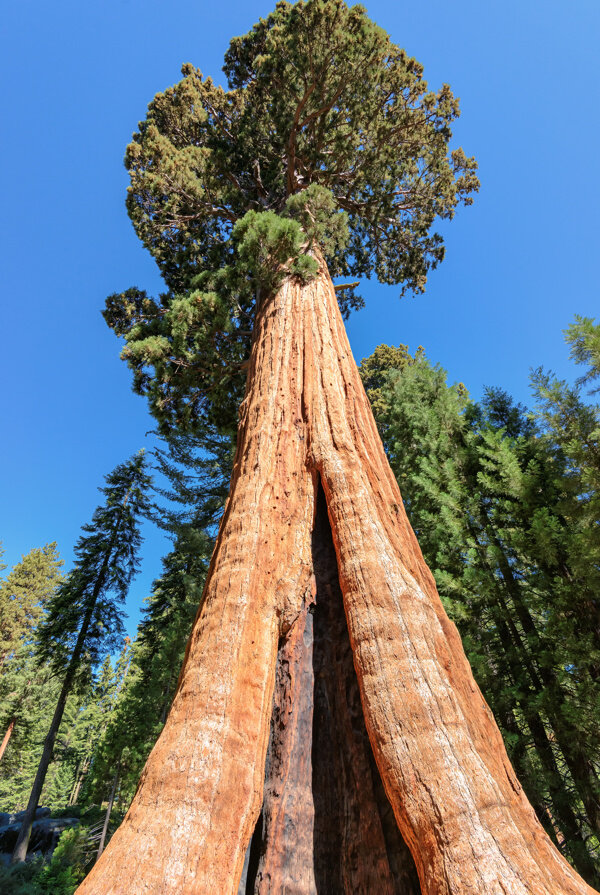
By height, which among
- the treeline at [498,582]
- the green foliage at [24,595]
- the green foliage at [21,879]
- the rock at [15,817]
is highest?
the green foliage at [24,595]

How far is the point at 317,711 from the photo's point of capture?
2211 mm

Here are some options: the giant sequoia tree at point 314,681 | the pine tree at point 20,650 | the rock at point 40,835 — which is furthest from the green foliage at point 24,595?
the giant sequoia tree at point 314,681

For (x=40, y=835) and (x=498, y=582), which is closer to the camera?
(x=498, y=582)

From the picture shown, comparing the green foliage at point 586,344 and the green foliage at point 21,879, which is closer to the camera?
the green foliage at point 586,344

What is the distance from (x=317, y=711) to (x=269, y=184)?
8.71 meters

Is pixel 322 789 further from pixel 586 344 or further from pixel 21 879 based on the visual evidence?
pixel 21 879

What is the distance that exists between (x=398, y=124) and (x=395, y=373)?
17.2ft

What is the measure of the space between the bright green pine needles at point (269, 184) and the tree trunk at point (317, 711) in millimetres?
2924

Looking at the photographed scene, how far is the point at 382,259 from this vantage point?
9.07m

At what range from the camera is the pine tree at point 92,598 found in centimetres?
1333

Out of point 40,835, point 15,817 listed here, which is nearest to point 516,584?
point 40,835

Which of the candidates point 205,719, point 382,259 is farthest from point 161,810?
point 382,259

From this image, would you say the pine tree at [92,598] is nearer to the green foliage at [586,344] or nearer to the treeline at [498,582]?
the treeline at [498,582]

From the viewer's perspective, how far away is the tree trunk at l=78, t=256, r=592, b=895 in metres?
1.29
